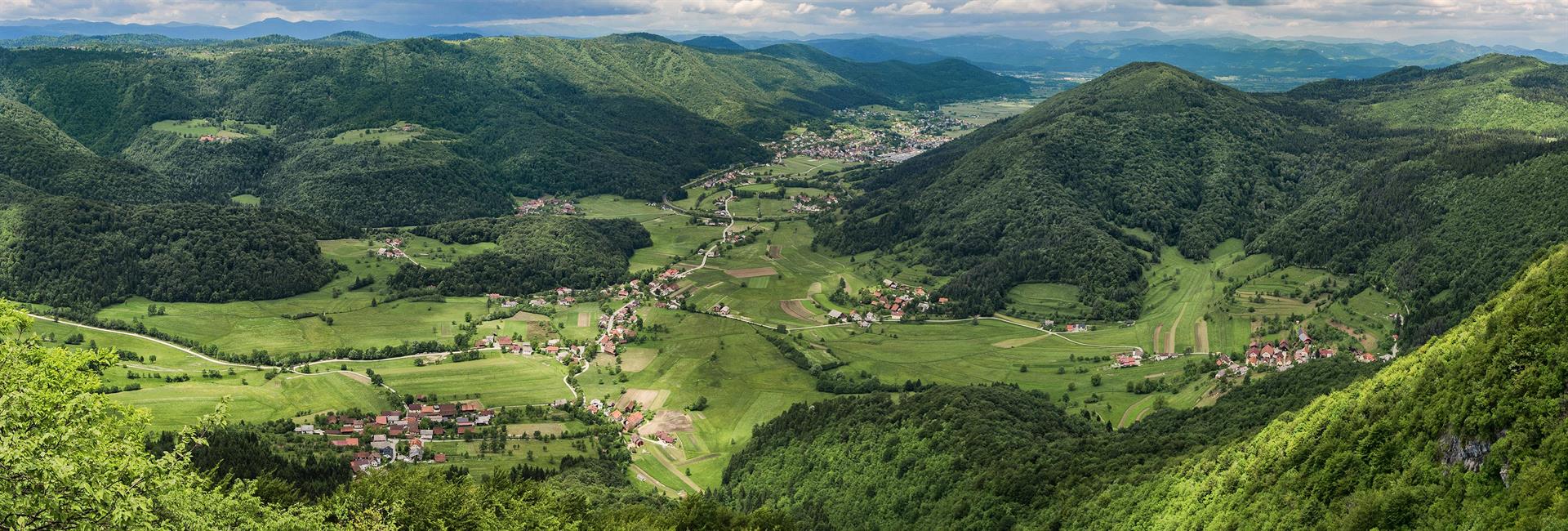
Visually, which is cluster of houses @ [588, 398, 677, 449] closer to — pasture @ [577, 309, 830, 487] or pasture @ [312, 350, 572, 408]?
pasture @ [577, 309, 830, 487]

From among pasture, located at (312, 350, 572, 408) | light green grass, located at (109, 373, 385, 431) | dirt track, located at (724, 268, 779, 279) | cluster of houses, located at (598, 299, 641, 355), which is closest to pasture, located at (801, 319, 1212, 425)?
cluster of houses, located at (598, 299, 641, 355)

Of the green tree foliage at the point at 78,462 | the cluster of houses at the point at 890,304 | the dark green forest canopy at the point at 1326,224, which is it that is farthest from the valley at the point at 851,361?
the cluster of houses at the point at 890,304

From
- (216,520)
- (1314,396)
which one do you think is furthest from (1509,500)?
(1314,396)

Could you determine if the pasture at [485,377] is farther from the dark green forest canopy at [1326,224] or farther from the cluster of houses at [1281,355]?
the cluster of houses at [1281,355]

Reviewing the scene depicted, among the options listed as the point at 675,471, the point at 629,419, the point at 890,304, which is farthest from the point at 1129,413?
the point at 629,419

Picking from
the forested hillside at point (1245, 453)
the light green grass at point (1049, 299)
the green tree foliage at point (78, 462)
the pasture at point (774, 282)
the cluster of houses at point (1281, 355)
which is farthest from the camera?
the pasture at point (774, 282)
